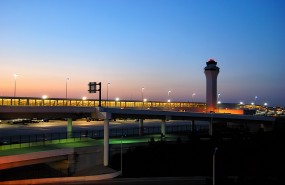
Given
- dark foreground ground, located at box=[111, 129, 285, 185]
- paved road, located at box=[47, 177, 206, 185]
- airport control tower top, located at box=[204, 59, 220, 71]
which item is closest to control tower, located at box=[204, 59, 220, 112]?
airport control tower top, located at box=[204, 59, 220, 71]

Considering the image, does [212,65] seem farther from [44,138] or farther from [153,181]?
[153,181]

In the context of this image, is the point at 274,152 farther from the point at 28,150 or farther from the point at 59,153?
the point at 28,150

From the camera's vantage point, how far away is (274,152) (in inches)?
2064

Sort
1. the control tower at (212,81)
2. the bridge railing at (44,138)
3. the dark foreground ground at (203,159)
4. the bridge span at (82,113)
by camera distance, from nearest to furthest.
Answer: the bridge span at (82,113) → the bridge railing at (44,138) → the dark foreground ground at (203,159) → the control tower at (212,81)

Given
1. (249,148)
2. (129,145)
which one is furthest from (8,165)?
(249,148)

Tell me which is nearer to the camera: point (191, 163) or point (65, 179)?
point (65, 179)

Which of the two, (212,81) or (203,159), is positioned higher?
(212,81)

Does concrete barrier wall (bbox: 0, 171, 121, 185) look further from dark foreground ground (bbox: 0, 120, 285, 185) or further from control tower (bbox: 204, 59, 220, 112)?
control tower (bbox: 204, 59, 220, 112)

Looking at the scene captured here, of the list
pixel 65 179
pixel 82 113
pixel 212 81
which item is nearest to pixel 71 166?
pixel 65 179

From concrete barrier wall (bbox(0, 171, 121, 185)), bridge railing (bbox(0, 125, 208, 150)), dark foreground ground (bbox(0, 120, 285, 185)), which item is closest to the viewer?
concrete barrier wall (bbox(0, 171, 121, 185))

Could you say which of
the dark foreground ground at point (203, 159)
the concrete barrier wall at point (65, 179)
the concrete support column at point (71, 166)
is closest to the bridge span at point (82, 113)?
the concrete support column at point (71, 166)

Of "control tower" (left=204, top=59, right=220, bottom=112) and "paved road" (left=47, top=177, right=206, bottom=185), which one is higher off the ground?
"control tower" (left=204, top=59, right=220, bottom=112)

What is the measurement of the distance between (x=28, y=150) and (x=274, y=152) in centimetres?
3467

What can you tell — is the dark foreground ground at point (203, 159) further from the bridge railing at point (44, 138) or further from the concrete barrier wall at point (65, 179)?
the bridge railing at point (44, 138)
